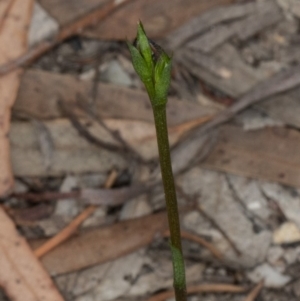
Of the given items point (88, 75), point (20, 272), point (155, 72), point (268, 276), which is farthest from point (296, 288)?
point (155, 72)

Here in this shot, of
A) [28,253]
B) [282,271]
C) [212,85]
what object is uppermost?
[212,85]

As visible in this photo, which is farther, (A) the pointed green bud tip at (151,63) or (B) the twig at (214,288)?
(B) the twig at (214,288)

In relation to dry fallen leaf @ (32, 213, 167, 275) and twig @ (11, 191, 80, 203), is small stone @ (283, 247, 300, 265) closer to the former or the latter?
dry fallen leaf @ (32, 213, 167, 275)

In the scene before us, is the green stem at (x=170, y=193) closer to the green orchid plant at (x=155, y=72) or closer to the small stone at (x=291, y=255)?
the green orchid plant at (x=155, y=72)

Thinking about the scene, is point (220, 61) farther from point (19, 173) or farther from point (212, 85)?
point (19, 173)

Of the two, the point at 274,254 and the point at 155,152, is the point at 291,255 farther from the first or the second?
the point at 155,152

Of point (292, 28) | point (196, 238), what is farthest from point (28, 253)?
point (292, 28)

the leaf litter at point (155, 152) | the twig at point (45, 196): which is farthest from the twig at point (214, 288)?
the twig at point (45, 196)
